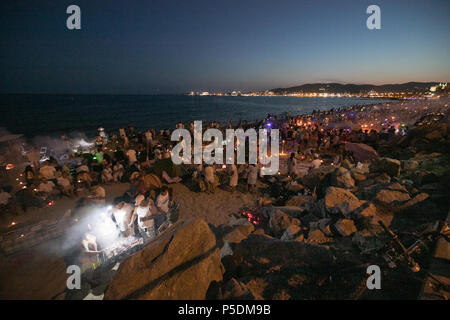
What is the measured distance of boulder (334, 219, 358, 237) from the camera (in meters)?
5.36

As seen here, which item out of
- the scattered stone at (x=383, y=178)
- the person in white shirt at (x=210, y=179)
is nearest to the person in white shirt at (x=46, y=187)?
the person in white shirt at (x=210, y=179)

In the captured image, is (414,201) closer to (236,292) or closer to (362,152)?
(236,292)

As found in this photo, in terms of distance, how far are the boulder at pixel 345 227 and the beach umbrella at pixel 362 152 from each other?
9551 mm

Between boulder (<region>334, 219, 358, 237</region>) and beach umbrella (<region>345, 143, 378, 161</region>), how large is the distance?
376 inches

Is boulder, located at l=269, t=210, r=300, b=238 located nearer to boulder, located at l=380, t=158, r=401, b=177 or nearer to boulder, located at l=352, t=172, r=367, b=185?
boulder, located at l=352, t=172, r=367, b=185

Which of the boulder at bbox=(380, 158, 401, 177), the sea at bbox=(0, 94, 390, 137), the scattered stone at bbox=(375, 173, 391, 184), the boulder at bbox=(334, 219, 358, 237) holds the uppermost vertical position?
the sea at bbox=(0, 94, 390, 137)

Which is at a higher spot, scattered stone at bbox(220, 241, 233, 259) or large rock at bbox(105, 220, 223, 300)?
large rock at bbox(105, 220, 223, 300)

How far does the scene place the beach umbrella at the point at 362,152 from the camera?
1316cm

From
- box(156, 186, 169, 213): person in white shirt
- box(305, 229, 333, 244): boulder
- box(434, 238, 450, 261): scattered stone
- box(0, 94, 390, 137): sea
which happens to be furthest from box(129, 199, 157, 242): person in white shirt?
box(0, 94, 390, 137): sea

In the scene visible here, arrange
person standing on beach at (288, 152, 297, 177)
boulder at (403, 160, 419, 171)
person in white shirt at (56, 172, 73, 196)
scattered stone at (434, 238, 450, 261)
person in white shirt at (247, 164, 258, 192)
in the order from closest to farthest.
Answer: scattered stone at (434, 238, 450, 261) → boulder at (403, 160, 419, 171) → person in white shirt at (56, 172, 73, 196) → person in white shirt at (247, 164, 258, 192) → person standing on beach at (288, 152, 297, 177)

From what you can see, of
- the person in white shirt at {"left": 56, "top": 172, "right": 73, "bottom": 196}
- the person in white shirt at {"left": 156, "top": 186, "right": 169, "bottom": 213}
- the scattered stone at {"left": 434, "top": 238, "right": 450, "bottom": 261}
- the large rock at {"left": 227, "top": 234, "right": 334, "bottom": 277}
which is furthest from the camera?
the person in white shirt at {"left": 56, "top": 172, "right": 73, "bottom": 196}

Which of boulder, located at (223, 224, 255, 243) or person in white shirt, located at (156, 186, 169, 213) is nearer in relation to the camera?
boulder, located at (223, 224, 255, 243)
